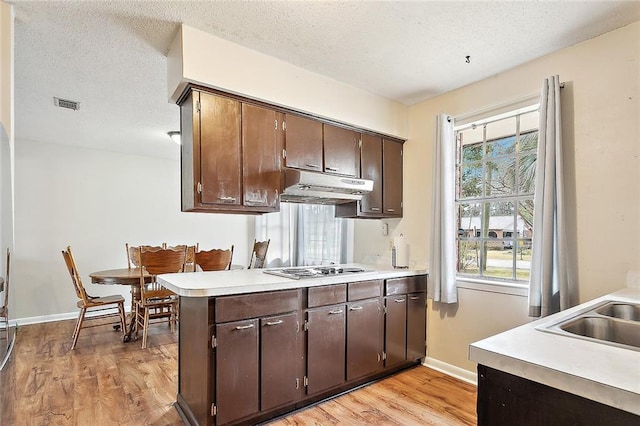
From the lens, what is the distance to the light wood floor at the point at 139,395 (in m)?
2.24

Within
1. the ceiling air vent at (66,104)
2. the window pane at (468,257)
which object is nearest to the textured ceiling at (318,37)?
the ceiling air vent at (66,104)

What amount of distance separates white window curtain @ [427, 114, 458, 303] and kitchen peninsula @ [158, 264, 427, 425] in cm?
32

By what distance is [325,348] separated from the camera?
2.46 m

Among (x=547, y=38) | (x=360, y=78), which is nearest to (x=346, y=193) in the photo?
(x=360, y=78)

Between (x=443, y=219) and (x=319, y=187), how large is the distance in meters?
1.13

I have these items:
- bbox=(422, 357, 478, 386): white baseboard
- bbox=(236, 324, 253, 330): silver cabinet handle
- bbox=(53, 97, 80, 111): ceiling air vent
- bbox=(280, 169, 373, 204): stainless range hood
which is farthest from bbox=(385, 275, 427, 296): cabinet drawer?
bbox=(53, 97, 80, 111): ceiling air vent

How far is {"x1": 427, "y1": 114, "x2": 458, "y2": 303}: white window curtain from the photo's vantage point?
2.91 metres

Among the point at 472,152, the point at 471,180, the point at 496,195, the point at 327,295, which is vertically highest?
the point at 472,152

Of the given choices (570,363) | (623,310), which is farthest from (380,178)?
(570,363)

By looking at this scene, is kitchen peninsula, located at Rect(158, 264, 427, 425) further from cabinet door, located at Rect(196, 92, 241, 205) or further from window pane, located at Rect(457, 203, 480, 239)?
window pane, located at Rect(457, 203, 480, 239)

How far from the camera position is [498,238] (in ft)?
9.27

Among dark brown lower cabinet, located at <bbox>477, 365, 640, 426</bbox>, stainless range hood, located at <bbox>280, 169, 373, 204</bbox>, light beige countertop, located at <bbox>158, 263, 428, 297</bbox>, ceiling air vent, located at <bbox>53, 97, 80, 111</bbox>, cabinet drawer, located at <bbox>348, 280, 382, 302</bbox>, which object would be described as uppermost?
ceiling air vent, located at <bbox>53, 97, 80, 111</bbox>

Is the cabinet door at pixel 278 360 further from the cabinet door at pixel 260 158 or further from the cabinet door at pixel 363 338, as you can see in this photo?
the cabinet door at pixel 260 158

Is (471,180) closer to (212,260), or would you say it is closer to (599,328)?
(599,328)
